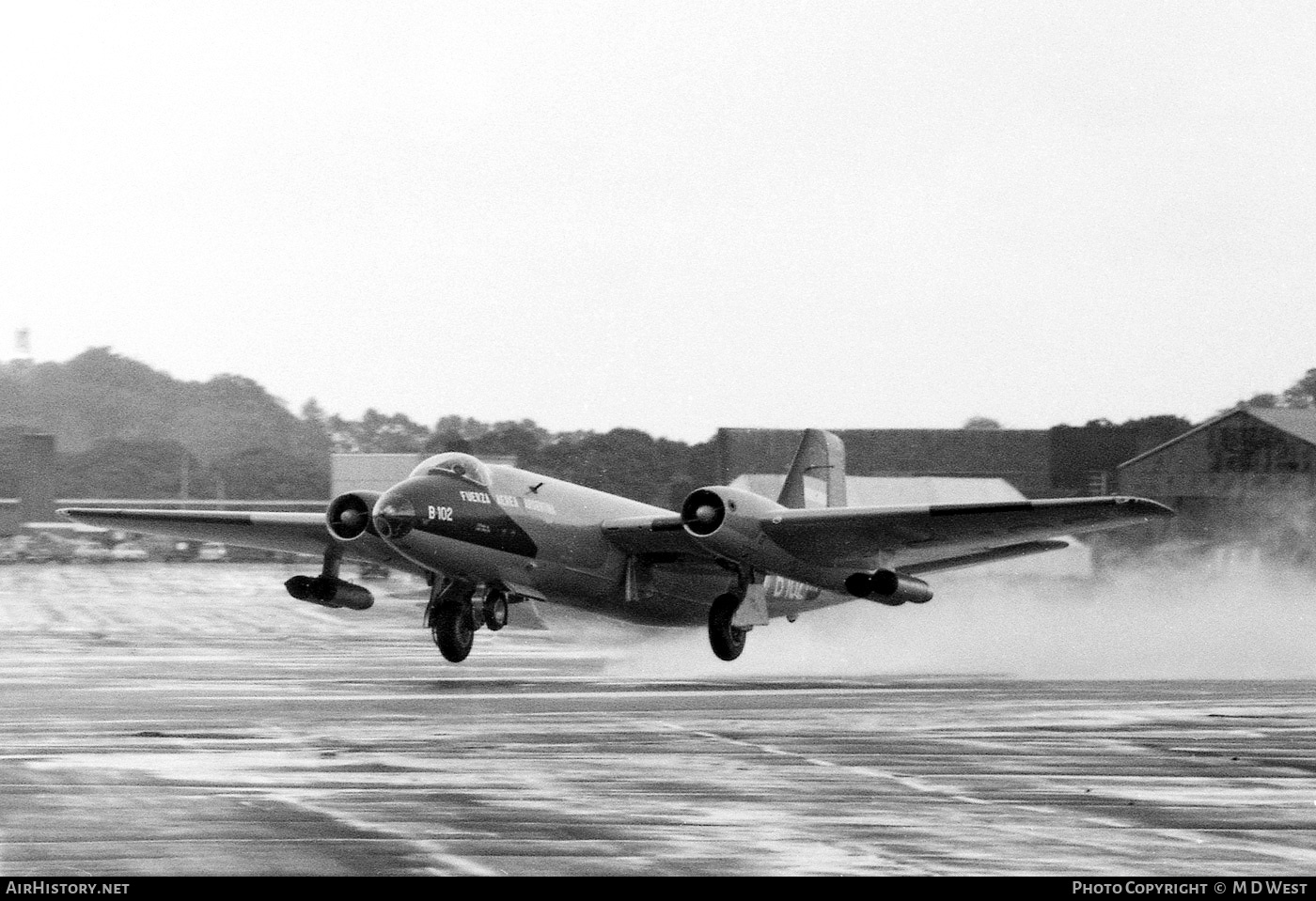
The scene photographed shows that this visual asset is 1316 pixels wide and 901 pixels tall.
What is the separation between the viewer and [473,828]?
12055 millimetres

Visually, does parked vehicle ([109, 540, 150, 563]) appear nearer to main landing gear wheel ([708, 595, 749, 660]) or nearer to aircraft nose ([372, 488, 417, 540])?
main landing gear wheel ([708, 595, 749, 660])

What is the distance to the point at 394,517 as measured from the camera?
23734 mm

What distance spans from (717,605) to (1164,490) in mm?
39688

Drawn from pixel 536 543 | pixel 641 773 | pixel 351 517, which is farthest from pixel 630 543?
pixel 641 773

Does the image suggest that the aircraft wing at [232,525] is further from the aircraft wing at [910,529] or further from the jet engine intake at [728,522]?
the jet engine intake at [728,522]

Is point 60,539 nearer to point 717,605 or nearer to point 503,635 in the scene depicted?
point 503,635

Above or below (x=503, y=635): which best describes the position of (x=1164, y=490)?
above

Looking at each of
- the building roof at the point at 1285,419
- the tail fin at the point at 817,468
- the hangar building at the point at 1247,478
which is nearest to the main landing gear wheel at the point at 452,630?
the tail fin at the point at 817,468

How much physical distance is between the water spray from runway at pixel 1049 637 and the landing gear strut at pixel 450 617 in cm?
516

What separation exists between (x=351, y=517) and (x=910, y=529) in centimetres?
992

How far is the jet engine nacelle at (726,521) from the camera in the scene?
2617cm

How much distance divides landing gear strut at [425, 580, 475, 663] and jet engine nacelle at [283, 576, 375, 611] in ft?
5.51

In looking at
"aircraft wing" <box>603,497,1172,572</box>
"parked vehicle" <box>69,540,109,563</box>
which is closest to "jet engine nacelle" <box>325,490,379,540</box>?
"aircraft wing" <box>603,497,1172,572</box>
